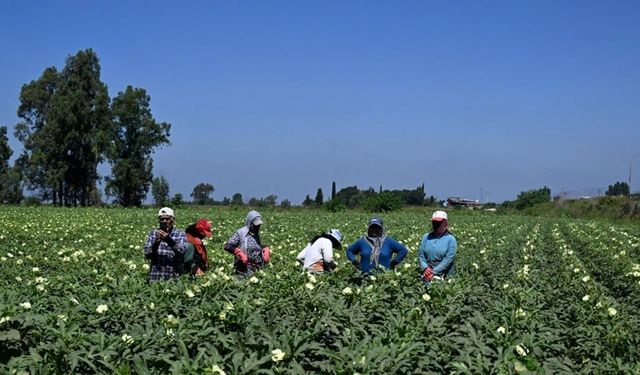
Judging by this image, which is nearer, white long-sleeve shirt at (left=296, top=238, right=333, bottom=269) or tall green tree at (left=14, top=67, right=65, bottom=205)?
white long-sleeve shirt at (left=296, top=238, right=333, bottom=269)

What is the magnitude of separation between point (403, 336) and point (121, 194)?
214 feet

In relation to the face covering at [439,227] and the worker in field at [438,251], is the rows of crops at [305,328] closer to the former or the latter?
the worker in field at [438,251]

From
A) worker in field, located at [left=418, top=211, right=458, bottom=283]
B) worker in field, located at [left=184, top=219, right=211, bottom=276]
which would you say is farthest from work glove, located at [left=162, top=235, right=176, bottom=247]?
worker in field, located at [left=418, top=211, right=458, bottom=283]

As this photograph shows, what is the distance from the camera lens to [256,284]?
6.32m

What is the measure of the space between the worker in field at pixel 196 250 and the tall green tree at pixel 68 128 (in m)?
58.2

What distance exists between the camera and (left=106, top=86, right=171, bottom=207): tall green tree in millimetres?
66250

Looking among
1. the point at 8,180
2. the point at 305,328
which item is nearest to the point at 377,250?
the point at 305,328

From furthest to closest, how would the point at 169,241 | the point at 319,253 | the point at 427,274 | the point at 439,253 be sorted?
the point at 319,253 → the point at 439,253 → the point at 427,274 → the point at 169,241

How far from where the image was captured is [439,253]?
8.25 meters

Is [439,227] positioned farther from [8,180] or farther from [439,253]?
[8,180]

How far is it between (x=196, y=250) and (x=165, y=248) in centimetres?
56

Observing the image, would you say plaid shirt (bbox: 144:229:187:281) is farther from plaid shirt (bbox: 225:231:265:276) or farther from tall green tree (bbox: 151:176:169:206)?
tall green tree (bbox: 151:176:169:206)

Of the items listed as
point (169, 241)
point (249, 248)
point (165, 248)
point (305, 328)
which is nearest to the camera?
point (305, 328)

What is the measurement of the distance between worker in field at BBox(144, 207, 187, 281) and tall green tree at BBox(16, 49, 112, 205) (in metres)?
58.7
